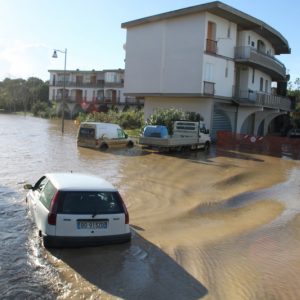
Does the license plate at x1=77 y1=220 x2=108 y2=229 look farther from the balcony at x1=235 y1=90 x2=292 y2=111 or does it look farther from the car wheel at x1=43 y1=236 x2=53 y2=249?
the balcony at x1=235 y1=90 x2=292 y2=111

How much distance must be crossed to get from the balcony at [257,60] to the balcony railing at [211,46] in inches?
120

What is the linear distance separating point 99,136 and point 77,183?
19328 millimetres

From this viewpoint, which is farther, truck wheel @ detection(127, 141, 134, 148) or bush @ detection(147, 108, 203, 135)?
bush @ detection(147, 108, 203, 135)

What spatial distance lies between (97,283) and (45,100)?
342 ft

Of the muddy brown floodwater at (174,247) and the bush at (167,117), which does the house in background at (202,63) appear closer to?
the bush at (167,117)

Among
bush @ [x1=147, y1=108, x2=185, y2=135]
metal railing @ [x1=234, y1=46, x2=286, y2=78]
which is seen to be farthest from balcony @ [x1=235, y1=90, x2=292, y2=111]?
bush @ [x1=147, y1=108, x2=185, y2=135]

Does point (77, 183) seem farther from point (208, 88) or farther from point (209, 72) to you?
point (209, 72)

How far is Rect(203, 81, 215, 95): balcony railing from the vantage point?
3462 centimetres

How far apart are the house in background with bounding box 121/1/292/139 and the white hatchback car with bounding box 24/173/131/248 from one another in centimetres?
2684

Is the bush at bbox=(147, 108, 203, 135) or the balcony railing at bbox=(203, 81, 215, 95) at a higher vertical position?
the balcony railing at bbox=(203, 81, 215, 95)

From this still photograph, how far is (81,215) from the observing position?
26.9ft

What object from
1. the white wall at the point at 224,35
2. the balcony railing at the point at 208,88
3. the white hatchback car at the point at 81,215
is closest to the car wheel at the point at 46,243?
the white hatchback car at the point at 81,215

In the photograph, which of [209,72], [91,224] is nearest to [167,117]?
[209,72]

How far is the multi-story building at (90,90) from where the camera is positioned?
83312 mm
